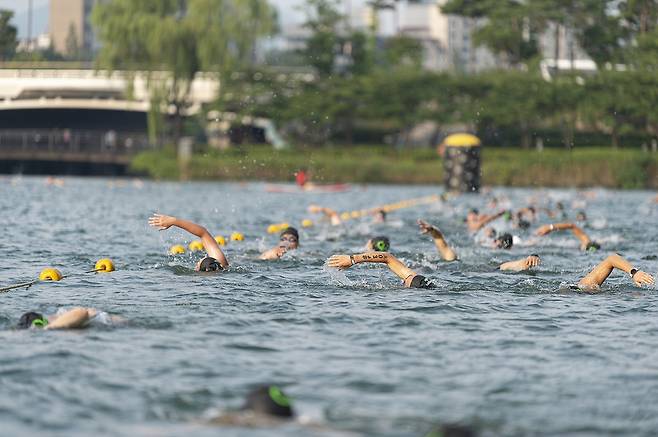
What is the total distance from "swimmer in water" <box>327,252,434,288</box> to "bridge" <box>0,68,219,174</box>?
6589 cm

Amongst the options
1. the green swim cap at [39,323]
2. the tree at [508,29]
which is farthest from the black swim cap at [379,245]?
the tree at [508,29]

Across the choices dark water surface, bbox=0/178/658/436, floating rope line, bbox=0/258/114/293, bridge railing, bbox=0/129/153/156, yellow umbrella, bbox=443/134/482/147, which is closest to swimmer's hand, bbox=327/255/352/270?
dark water surface, bbox=0/178/658/436

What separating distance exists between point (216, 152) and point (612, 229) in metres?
48.9

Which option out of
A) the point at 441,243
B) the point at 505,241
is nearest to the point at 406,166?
the point at 505,241

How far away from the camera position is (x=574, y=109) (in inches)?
3497

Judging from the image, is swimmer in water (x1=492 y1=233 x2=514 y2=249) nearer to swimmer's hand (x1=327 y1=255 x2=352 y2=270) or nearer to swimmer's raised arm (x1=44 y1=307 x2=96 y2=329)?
swimmer's hand (x1=327 y1=255 x2=352 y2=270)

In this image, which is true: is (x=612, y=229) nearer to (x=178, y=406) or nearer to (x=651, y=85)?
(x=178, y=406)

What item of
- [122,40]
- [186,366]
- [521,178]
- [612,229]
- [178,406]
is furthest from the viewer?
[122,40]

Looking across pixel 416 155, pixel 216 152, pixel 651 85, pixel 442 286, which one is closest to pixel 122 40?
pixel 216 152

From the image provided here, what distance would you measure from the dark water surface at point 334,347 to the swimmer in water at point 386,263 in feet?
0.99

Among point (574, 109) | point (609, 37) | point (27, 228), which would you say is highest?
point (609, 37)

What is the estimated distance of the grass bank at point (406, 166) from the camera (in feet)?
249

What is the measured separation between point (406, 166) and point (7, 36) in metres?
59.9

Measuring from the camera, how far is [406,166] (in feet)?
265
